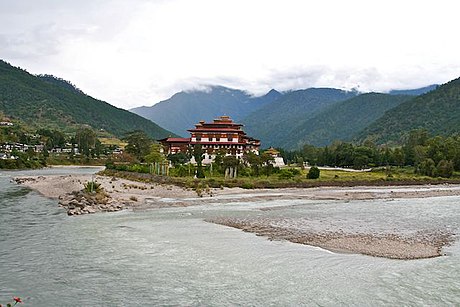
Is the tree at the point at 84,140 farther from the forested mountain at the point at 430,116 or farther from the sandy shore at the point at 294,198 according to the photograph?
the forested mountain at the point at 430,116

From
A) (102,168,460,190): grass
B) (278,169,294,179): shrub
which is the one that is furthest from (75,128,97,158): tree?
(278,169,294,179): shrub

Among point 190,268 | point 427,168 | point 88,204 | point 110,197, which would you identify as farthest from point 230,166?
point 190,268

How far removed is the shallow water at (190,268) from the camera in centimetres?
1554

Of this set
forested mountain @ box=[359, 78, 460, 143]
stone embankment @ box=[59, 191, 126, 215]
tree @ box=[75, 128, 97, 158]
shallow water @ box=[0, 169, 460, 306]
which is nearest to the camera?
shallow water @ box=[0, 169, 460, 306]

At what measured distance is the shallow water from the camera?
612 inches

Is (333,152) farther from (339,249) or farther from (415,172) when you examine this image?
(339,249)

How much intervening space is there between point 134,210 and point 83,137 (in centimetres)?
10739

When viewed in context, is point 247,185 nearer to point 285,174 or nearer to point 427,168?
point 285,174

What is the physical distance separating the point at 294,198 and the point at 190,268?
3095 centimetres

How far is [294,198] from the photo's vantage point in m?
48.8

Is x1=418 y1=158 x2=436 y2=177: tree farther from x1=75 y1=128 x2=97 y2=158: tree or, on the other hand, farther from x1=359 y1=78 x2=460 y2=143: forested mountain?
x1=75 y1=128 x2=97 y2=158: tree

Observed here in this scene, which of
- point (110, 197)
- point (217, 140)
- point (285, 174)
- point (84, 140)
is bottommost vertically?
point (110, 197)

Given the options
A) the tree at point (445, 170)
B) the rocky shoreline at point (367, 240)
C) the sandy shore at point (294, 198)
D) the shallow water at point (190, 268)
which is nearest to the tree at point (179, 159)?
the sandy shore at point (294, 198)

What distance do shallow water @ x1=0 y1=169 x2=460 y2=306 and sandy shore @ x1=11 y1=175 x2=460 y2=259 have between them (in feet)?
4.45
